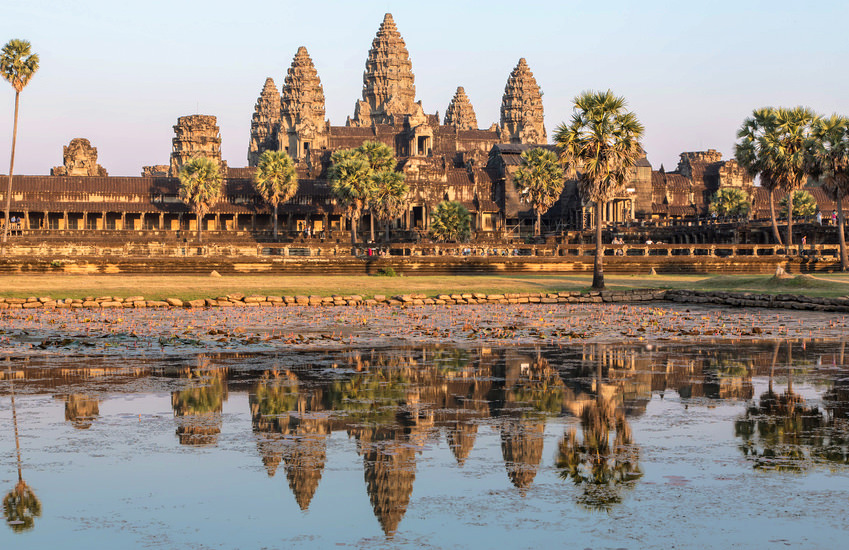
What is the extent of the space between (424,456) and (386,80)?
18203 cm

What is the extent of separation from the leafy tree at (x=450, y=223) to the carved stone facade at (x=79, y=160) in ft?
221

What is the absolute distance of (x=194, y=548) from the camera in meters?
7.30

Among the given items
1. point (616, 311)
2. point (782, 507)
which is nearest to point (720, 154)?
point (616, 311)

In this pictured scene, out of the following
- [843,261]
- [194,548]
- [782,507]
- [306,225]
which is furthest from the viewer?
[306,225]

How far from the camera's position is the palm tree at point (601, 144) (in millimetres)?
43219

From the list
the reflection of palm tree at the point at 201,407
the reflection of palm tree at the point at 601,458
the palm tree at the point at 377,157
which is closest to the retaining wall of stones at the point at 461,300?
the reflection of palm tree at the point at 201,407

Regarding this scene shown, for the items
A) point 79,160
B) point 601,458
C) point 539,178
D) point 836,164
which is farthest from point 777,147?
point 79,160

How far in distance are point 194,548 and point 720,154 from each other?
180489mm

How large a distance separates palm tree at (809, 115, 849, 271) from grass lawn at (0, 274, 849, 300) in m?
13.5

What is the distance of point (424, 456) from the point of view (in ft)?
33.8

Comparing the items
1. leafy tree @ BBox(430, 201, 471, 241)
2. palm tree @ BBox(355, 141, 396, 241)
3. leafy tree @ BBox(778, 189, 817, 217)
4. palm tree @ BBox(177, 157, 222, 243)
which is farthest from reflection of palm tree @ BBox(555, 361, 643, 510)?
leafy tree @ BBox(778, 189, 817, 217)

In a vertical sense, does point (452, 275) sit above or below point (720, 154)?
below

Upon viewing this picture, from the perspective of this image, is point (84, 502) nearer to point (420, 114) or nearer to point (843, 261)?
point (843, 261)

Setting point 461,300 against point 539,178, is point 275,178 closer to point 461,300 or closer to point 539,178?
point 539,178
